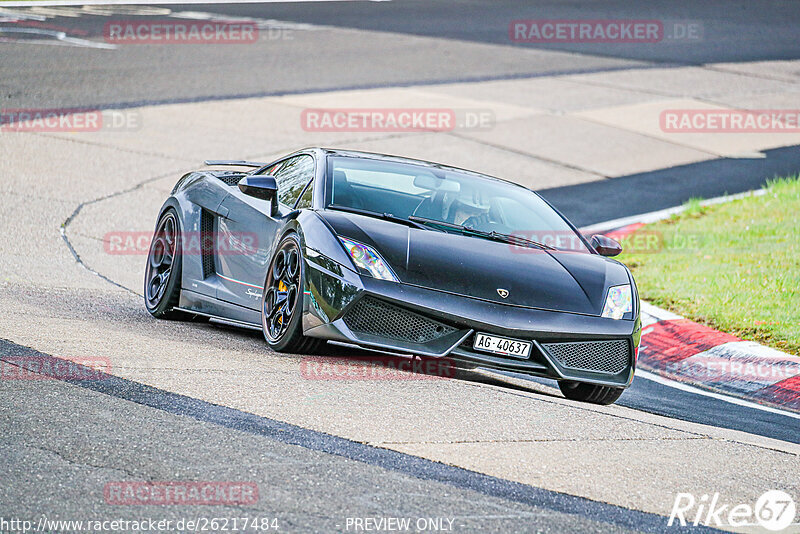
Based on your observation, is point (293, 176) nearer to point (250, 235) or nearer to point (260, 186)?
point (250, 235)

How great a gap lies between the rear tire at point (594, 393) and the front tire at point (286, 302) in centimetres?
163

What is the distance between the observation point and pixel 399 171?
26.0 ft

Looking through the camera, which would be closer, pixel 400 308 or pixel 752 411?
pixel 400 308

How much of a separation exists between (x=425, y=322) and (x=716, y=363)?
3.03 meters

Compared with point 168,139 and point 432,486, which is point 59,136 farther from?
point 432,486

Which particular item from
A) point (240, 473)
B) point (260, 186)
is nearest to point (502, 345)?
point (260, 186)

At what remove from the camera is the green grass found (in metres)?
9.34

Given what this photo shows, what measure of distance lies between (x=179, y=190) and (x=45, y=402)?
12.4 feet

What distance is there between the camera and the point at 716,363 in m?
8.59

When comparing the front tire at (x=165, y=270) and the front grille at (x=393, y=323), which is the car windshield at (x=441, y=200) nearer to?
the front grille at (x=393, y=323)

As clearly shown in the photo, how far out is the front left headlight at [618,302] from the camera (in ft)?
22.8

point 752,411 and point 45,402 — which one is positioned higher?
point 45,402

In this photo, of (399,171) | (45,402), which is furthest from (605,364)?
(45,402)

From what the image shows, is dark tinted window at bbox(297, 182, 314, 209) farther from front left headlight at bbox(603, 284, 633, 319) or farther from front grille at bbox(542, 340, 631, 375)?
front left headlight at bbox(603, 284, 633, 319)
